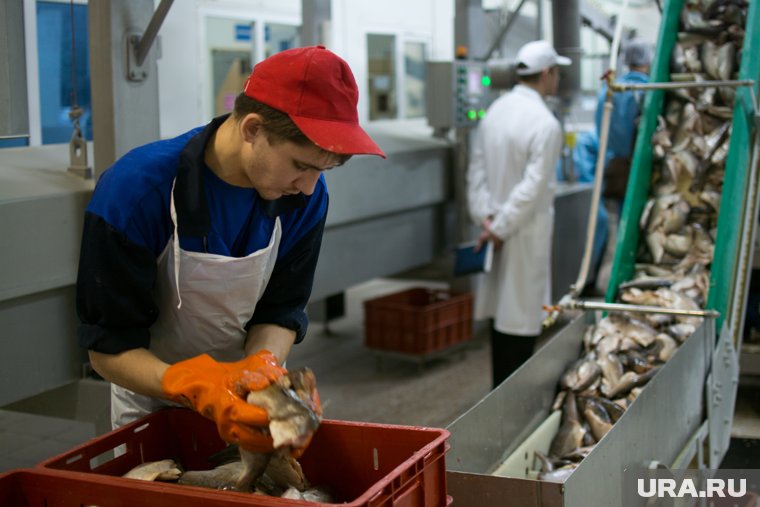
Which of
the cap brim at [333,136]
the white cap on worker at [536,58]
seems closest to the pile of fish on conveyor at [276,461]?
the cap brim at [333,136]

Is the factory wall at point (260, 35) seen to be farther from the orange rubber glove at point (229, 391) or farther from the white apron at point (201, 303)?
the orange rubber glove at point (229, 391)

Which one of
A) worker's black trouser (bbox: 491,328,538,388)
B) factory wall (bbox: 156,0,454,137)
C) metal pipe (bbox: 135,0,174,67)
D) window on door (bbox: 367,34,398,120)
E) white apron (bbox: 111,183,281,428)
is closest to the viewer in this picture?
white apron (bbox: 111,183,281,428)

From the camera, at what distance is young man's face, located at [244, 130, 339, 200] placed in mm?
1712

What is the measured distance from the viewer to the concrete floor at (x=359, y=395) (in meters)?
4.27

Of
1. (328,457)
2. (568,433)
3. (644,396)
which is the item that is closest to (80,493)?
(328,457)

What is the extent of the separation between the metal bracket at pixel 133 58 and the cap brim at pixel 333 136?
1.75 metres

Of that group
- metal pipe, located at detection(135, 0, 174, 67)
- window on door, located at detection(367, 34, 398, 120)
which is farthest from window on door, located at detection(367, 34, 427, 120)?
metal pipe, located at detection(135, 0, 174, 67)

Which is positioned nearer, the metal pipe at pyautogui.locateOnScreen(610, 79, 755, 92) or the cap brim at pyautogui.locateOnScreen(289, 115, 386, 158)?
the cap brim at pyautogui.locateOnScreen(289, 115, 386, 158)

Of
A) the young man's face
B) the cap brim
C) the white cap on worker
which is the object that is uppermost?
the white cap on worker

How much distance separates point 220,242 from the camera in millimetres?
1958

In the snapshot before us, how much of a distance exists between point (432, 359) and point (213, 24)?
10.2 feet

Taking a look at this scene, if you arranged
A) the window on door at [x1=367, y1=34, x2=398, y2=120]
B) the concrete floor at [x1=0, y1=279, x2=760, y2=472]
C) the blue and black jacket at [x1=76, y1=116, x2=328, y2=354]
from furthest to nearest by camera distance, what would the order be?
the window on door at [x1=367, y1=34, x2=398, y2=120] < the concrete floor at [x1=0, y1=279, x2=760, y2=472] < the blue and black jacket at [x1=76, y1=116, x2=328, y2=354]

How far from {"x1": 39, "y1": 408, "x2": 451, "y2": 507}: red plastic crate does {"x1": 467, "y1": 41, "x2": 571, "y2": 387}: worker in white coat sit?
9.95ft

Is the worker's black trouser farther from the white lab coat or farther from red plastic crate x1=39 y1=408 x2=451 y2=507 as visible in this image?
red plastic crate x1=39 y1=408 x2=451 y2=507
